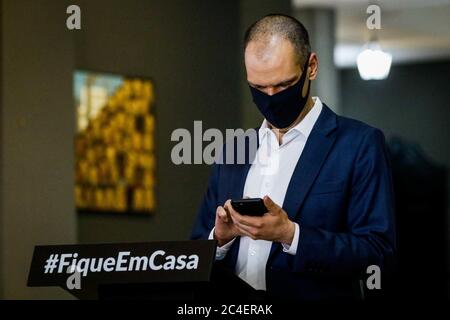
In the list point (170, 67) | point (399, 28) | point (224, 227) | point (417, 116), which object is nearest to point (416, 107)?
point (417, 116)

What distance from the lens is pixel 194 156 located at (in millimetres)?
3408

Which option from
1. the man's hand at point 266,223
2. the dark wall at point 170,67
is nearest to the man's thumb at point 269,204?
the man's hand at point 266,223

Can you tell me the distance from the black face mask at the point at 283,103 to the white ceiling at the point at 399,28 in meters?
4.13

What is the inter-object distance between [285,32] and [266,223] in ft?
1.49

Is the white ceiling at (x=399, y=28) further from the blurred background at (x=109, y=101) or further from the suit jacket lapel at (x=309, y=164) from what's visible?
the suit jacket lapel at (x=309, y=164)

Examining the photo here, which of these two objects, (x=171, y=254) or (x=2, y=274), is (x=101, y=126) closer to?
(x=2, y=274)

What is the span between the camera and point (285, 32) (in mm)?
2203

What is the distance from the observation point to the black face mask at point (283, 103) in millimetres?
2197

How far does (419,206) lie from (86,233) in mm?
5302

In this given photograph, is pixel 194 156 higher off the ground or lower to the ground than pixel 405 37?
lower

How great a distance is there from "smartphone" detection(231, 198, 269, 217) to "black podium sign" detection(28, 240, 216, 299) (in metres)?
0.09

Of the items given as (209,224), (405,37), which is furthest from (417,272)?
(209,224)

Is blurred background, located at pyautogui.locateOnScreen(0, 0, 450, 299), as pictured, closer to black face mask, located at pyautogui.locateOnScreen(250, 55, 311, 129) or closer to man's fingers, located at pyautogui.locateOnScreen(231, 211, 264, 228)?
black face mask, located at pyautogui.locateOnScreen(250, 55, 311, 129)

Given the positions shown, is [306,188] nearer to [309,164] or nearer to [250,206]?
[309,164]
